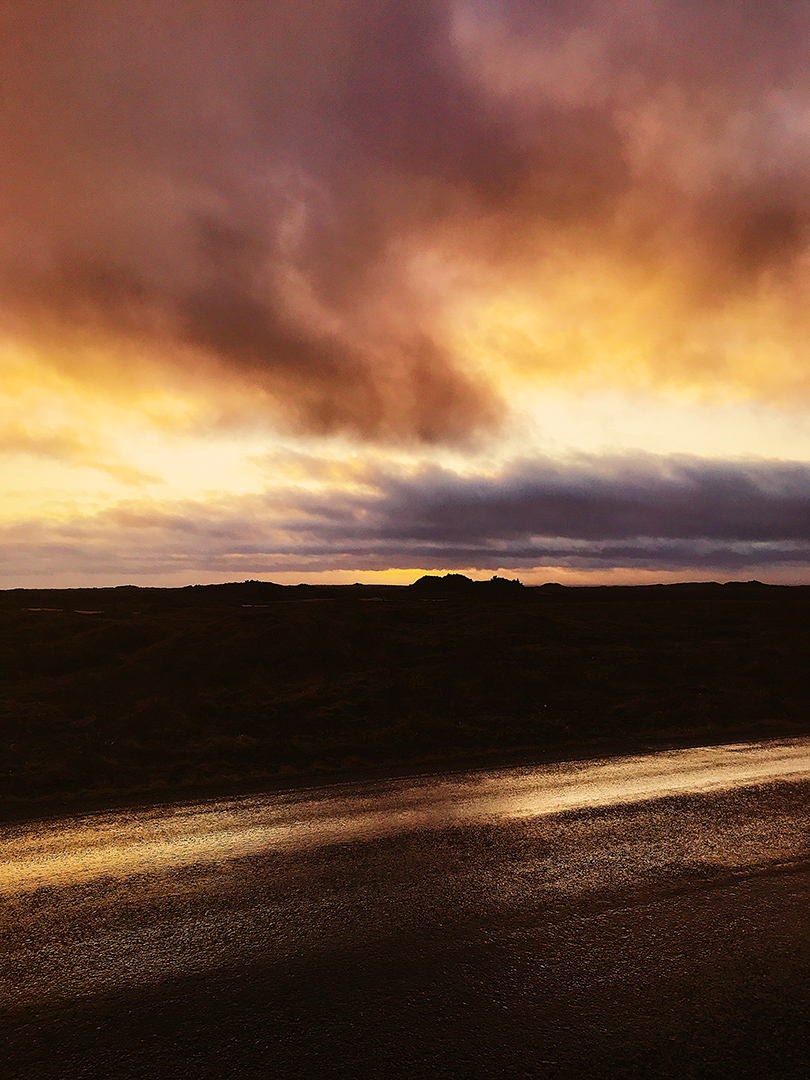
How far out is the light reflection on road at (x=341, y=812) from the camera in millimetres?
7027

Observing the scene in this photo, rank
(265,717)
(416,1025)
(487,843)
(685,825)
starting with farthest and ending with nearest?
(265,717), (685,825), (487,843), (416,1025)

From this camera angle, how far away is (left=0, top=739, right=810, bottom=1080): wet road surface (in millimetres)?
3979

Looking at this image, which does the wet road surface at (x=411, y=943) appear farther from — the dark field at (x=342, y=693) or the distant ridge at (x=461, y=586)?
the distant ridge at (x=461, y=586)

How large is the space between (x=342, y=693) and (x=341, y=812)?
942 cm

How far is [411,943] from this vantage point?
5.18 metres

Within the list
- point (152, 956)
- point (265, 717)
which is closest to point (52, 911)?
point (152, 956)

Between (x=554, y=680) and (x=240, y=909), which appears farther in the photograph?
(x=554, y=680)

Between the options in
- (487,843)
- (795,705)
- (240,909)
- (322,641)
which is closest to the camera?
(240,909)

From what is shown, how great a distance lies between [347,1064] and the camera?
386cm

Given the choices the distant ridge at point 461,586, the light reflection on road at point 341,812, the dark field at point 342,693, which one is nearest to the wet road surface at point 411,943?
the light reflection on road at point 341,812

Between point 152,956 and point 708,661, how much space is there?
73.6 feet

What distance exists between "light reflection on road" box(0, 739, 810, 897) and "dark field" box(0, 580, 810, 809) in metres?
1.82

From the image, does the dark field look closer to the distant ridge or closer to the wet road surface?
the wet road surface

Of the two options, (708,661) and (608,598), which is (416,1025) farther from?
(608,598)
